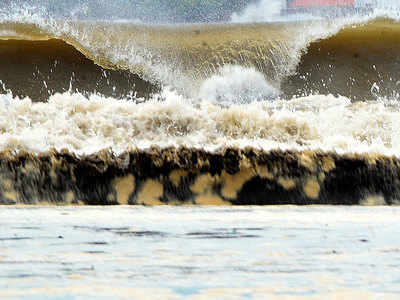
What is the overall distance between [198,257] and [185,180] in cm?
241

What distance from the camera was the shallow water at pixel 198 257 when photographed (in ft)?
5.00

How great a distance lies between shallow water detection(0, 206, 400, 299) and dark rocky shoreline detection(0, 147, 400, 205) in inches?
43.4

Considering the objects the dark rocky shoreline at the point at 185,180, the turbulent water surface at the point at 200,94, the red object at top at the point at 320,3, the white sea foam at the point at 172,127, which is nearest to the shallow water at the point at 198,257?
the dark rocky shoreline at the point at 185,180

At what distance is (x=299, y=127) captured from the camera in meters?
5.02

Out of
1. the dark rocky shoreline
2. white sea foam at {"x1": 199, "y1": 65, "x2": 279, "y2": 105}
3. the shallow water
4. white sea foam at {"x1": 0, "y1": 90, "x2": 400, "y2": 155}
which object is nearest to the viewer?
the shallow water

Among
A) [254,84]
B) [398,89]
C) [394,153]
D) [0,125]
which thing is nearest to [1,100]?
[0,125]

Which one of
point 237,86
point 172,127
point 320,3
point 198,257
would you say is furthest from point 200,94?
point 198,257

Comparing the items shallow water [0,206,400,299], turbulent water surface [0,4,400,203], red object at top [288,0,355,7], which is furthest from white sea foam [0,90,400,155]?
red object at top [288,0,355,7]

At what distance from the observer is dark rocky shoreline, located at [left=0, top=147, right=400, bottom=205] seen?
4316 millimetres

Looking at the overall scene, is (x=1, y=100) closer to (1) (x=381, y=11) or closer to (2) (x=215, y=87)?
(2) (x=215, y=87)

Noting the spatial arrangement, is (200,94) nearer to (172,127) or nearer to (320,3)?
(172,127)

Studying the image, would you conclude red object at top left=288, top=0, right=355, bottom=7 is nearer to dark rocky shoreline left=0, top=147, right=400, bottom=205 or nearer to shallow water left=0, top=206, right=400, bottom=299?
dark rocky shoreline left=0, top=147, right=400, bottom=205

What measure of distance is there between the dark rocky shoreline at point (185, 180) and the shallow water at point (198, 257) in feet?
3.62

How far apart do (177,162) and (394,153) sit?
1.24m
